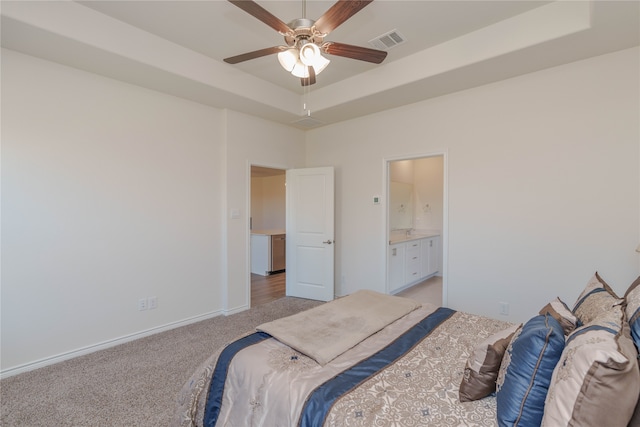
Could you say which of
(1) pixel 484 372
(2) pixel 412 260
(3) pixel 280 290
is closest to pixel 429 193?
(2) pixel 412 260

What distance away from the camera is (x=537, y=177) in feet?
9.65

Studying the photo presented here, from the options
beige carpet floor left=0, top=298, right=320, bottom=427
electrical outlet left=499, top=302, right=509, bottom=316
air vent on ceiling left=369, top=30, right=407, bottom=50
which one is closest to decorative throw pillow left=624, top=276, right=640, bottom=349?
electrical outlet left=499, top=302, right=509, bottom=316

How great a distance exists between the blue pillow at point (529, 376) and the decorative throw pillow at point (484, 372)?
0.10 meters

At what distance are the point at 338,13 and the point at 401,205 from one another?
471cm

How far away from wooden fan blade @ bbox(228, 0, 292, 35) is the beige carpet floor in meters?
2.54

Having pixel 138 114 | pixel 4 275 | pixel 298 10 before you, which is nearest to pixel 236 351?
pixel 4 275

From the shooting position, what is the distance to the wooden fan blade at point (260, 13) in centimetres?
163

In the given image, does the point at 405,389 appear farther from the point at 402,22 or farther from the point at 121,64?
the point at 121,64

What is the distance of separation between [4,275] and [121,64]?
6.70 ft

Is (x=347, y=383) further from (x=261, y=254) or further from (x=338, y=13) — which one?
(x=261, y=254)

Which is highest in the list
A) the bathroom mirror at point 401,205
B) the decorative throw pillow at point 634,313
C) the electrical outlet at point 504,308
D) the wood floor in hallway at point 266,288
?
the bathroom mirror at point 401,205

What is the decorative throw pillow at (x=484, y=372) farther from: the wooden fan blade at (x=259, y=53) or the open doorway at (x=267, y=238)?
the open doorway at (x=267, y=238)

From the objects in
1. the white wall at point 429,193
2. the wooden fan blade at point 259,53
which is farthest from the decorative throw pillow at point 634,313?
the white wall at point 429,193

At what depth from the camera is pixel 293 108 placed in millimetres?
4137
